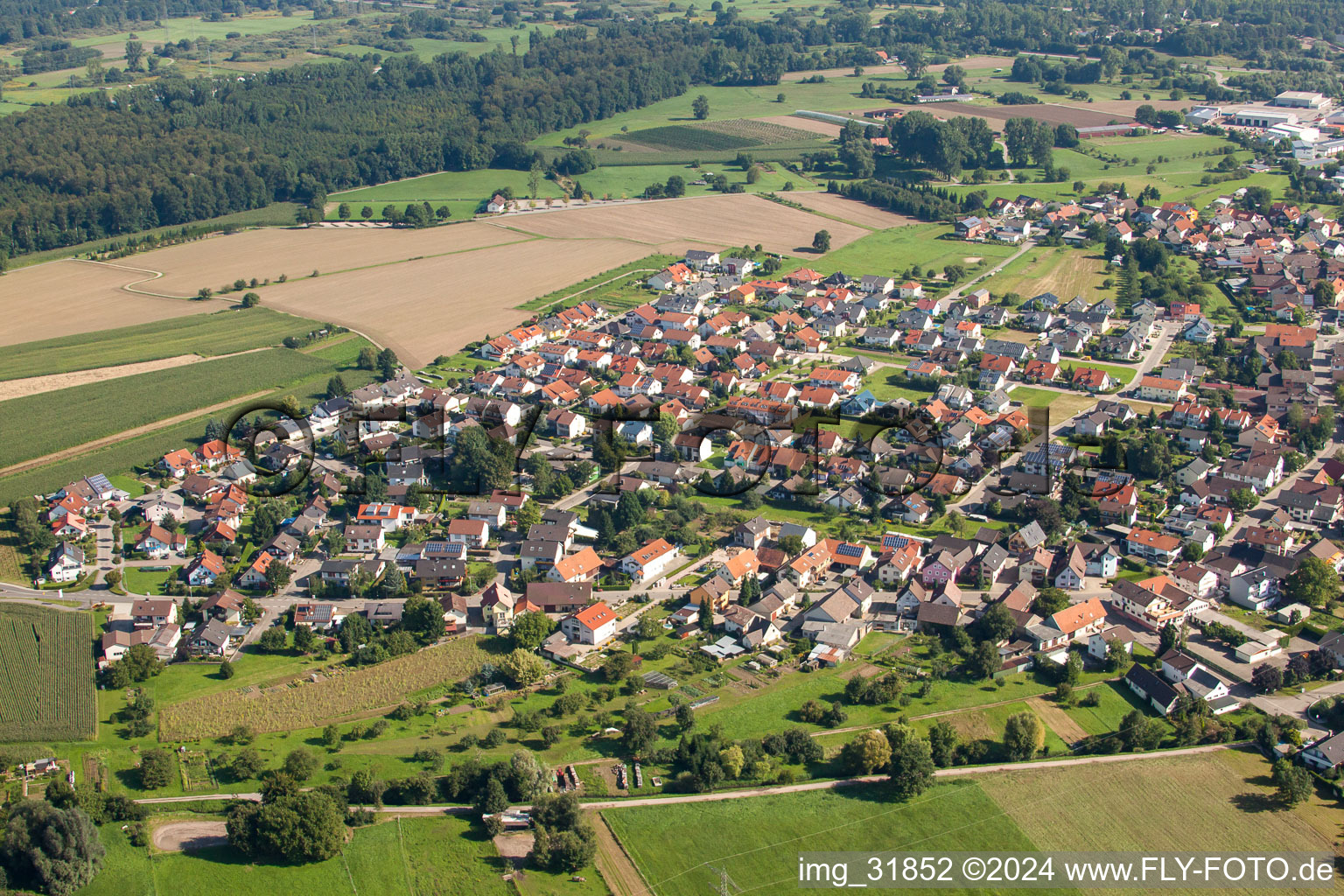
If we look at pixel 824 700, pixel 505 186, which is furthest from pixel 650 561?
pixel 505 186

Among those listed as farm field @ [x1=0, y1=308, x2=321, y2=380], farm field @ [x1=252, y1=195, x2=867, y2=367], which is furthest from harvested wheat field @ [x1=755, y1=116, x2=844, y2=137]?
farm field @ [x1=0, y1=308, x2=321, y2=380]

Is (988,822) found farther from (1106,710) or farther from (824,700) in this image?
(1106,710)

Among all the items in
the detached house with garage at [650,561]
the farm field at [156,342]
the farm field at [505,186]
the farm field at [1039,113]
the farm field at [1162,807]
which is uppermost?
the farm field at [1039,113]

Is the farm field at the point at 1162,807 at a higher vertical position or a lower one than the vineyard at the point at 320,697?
lower

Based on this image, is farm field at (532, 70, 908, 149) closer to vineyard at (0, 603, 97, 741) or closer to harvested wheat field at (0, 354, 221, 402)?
harvested wheat field at (0, 354, 221, 402)

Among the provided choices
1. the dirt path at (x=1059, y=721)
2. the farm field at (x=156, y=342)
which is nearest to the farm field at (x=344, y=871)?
the dirt path at (x=1059, y=721)

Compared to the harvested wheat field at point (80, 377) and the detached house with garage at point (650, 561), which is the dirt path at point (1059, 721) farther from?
the harvested wheat field at point (80, 377)
